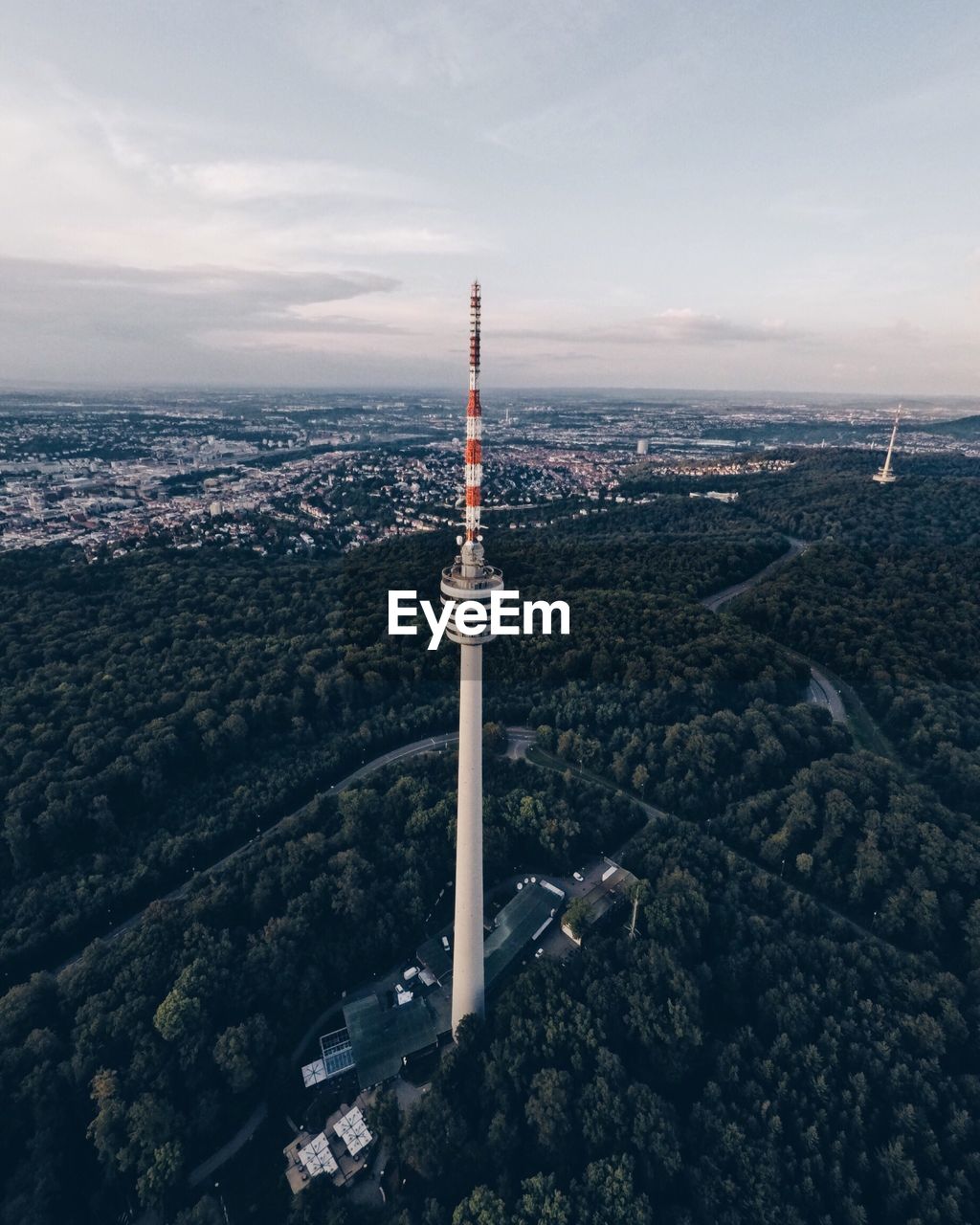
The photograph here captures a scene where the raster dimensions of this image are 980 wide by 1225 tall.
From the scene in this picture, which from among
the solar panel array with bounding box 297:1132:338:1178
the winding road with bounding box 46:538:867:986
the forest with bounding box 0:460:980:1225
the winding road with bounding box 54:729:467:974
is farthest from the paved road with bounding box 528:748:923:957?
the solar panel array with bounding box 297:1132:338:1178

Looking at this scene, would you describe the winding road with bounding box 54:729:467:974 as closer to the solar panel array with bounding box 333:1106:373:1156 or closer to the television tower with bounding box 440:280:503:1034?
the solar panel array with bounding box 333:1106:373:1156

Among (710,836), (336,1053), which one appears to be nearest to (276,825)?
(336,1053)

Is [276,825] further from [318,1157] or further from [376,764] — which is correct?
[318,1157]

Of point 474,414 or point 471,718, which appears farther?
point 471,718

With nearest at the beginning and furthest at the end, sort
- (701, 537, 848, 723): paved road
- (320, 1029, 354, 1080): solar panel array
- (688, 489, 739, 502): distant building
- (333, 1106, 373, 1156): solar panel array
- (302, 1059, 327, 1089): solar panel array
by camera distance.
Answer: (333, 1106, 373, 1156): solar panel array, (302, 1059, 327, 1089): solar panel array, (320, 1029, 354, 1080): solar panel array, (701, 537, 848, 723): paved road, (688, 489, 739, 502): distant building

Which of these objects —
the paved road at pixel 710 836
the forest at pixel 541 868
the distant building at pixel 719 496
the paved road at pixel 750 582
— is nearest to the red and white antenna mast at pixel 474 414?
the forest at pixel 541 868

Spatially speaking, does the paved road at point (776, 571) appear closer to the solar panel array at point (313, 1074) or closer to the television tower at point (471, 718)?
the television tower at point (471, 718)
